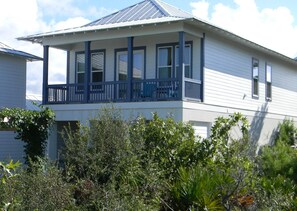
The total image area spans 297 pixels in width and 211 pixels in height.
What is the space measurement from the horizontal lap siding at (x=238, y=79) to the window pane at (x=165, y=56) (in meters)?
1.68

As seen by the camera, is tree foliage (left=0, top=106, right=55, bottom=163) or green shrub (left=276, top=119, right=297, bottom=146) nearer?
tree foliage (left=0, top=106, right=55, bottom=163)

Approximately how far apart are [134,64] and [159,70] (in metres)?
1.39

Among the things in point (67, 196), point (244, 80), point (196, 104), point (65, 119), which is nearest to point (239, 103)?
point (244, 80)

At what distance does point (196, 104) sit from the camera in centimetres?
1989

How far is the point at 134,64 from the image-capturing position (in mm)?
23000

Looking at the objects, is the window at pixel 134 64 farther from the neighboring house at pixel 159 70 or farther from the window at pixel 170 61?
the window at pixel 170 61

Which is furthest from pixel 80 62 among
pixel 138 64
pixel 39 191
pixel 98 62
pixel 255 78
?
pixel 39 191

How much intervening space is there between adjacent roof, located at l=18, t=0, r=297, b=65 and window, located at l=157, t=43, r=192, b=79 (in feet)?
4.61

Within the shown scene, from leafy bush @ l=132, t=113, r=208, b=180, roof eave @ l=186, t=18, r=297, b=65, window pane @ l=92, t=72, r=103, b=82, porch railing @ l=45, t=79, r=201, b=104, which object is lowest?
leafy bush @ l=132, t=113, r=208, b=180

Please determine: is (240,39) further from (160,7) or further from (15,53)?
(15,53)

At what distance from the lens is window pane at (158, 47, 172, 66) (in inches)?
867

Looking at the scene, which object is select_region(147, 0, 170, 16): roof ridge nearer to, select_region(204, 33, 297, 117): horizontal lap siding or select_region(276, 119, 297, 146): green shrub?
select_region(204, 33, 297, 117): horizontal lap siding

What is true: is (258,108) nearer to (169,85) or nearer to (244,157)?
(169,85)

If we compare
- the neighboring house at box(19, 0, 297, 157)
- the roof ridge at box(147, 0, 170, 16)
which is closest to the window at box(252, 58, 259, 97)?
the neighboring house at box(19, 0, 297, 157)
